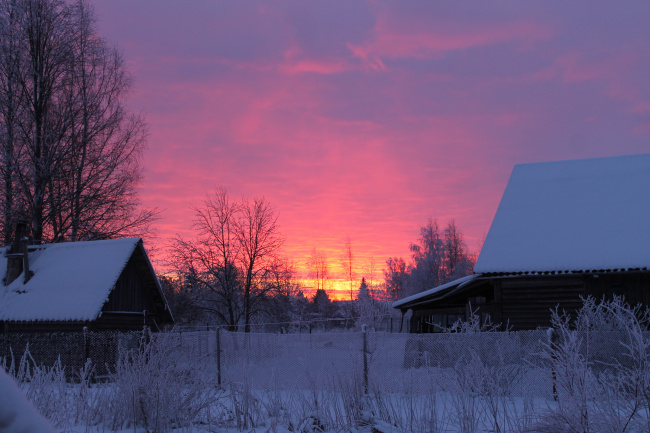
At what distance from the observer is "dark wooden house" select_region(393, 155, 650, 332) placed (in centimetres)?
1784

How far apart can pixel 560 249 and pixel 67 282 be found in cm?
1862

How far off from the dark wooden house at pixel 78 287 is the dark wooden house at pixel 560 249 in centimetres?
1110

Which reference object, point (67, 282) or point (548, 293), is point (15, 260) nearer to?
point (67, 282)

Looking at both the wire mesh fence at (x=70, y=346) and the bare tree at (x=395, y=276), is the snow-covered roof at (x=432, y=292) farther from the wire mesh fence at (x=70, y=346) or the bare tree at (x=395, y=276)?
the bare tree at (x=395, y=276)

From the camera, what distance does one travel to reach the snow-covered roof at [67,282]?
2048 cm

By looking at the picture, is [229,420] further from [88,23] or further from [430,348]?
[88,23]

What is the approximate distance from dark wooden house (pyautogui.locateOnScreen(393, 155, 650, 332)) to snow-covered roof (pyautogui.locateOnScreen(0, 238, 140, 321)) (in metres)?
11.6

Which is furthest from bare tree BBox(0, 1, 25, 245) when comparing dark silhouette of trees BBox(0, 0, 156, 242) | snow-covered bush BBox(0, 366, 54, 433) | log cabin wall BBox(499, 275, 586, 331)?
snow-covered bush BBox(0, 366, 54, 433)

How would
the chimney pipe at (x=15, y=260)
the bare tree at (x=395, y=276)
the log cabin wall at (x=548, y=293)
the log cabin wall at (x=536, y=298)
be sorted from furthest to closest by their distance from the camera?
the bare tree at (x=395, y=276) → the chimney pipe at (x=15, y=260) → the log cabin wall at (x=536, y=298) → the log cabin wall at (x=548, y=293)

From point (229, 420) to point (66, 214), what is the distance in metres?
22.6

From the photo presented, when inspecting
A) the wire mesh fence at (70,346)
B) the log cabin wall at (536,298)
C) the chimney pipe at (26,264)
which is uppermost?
the chimney pipe at (26,264)

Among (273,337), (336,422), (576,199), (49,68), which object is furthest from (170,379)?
(49,68)

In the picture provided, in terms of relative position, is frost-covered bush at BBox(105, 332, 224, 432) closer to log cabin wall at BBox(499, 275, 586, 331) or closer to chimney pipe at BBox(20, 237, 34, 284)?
log cabin wall at BBox(499, 275, 586, 331)

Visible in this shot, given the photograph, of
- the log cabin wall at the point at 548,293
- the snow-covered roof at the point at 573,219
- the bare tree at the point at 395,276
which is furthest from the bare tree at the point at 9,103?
the bare tree at the point at 395,276
